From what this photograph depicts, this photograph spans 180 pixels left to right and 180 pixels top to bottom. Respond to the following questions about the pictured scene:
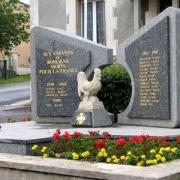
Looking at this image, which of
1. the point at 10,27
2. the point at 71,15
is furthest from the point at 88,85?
the point at 10,27

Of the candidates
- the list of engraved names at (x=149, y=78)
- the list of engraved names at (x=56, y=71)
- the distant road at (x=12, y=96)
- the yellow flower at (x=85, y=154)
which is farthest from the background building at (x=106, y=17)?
the yellow flower at (x=85, y=154)

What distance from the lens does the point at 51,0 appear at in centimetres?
2536

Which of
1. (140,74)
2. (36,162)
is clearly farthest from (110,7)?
(36,162)

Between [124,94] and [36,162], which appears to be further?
[124,94]

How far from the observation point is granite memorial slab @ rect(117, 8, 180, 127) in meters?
10.7

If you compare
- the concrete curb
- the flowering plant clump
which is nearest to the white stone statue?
the flowering plant clump

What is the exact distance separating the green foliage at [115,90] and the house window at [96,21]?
9.69 meters

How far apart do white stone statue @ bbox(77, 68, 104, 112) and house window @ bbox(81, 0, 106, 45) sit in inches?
465

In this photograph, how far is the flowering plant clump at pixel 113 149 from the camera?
7375 mm

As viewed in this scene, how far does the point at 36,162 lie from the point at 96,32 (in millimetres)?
16200

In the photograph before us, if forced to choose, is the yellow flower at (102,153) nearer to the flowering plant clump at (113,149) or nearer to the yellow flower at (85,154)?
the flowering plant clump at (113,149)

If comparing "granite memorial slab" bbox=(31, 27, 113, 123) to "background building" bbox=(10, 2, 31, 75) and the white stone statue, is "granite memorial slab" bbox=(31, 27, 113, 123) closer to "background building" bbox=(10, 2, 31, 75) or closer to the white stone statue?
the white stone statue

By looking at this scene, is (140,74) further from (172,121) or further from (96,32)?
(96,32)

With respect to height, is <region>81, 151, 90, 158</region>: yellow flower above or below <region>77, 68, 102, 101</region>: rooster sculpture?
below
